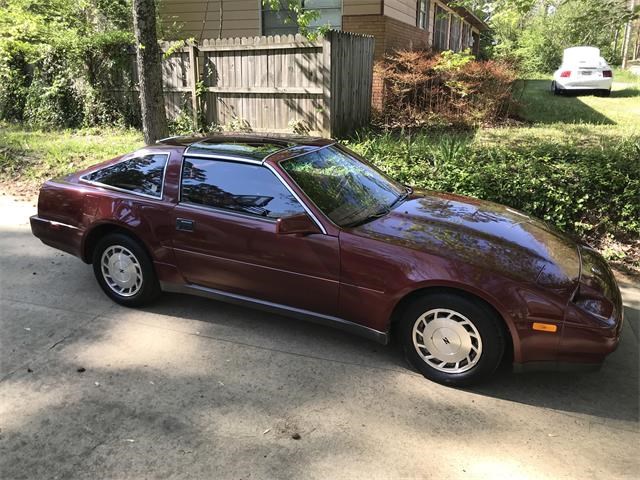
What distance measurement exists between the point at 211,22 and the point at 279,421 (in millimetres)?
13631

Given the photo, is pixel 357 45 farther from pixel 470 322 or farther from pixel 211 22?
pixel 470 322

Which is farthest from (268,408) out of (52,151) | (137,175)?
(52,151)

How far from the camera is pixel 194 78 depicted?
10.4m

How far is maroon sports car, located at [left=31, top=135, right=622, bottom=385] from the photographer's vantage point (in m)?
3.16

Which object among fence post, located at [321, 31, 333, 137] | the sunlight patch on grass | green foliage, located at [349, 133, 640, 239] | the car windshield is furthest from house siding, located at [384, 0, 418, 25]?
the car windshield

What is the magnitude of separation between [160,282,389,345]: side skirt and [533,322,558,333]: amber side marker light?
921 millimetres

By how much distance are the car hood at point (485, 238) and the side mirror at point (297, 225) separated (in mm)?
324

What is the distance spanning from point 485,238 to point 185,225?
218 cm

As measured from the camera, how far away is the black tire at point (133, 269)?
4.29 meters

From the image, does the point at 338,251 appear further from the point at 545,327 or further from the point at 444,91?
the point at 444,91

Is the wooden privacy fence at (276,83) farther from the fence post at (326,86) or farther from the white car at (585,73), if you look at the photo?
the white car at (585,73)

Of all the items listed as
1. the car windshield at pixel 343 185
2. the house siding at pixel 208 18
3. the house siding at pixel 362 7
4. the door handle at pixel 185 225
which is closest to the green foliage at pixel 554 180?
the car windshield at pixel 343 185

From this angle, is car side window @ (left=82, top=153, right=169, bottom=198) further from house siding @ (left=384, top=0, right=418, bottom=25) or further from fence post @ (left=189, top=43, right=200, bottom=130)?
house siding @ (left=384, top=0, right=418, bottom=25)

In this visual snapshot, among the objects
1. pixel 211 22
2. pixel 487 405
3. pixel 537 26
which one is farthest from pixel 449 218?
pixel 537 26
